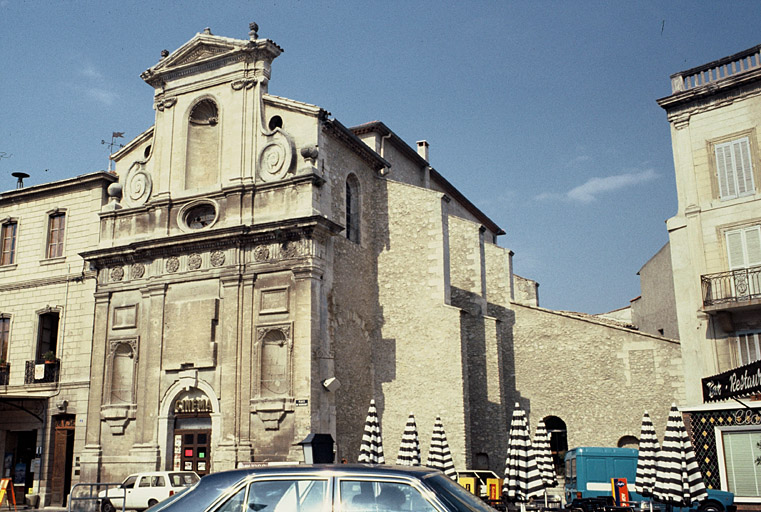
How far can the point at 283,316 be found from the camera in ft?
69.3

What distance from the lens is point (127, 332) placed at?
2358 centimetres

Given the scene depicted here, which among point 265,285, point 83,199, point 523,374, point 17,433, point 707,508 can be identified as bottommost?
point 707,508

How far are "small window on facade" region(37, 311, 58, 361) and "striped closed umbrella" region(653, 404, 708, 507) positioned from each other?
20.7 m

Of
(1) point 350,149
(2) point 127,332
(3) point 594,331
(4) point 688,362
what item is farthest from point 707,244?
(2) point 127,332

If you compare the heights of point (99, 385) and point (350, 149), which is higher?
point (350, 149)

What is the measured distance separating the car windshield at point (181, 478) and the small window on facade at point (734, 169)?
53.3 feet

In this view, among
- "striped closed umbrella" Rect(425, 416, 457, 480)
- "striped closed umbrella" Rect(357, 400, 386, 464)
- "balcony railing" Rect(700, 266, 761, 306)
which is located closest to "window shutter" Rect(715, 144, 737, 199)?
"balcony railing" Rect(700, 266, 761, 306)

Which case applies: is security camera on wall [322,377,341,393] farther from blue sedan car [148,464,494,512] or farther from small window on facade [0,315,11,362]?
blue sedan car [148,464,494,512]

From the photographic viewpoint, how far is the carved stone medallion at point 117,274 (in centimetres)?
2425

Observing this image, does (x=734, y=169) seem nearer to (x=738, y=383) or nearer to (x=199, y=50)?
(x=738, y=383)

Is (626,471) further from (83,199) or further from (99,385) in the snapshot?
(83,199)

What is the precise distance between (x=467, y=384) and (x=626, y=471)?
5.88 meters

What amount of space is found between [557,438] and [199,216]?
14.3 metres

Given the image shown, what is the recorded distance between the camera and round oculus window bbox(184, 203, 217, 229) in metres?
23.5
